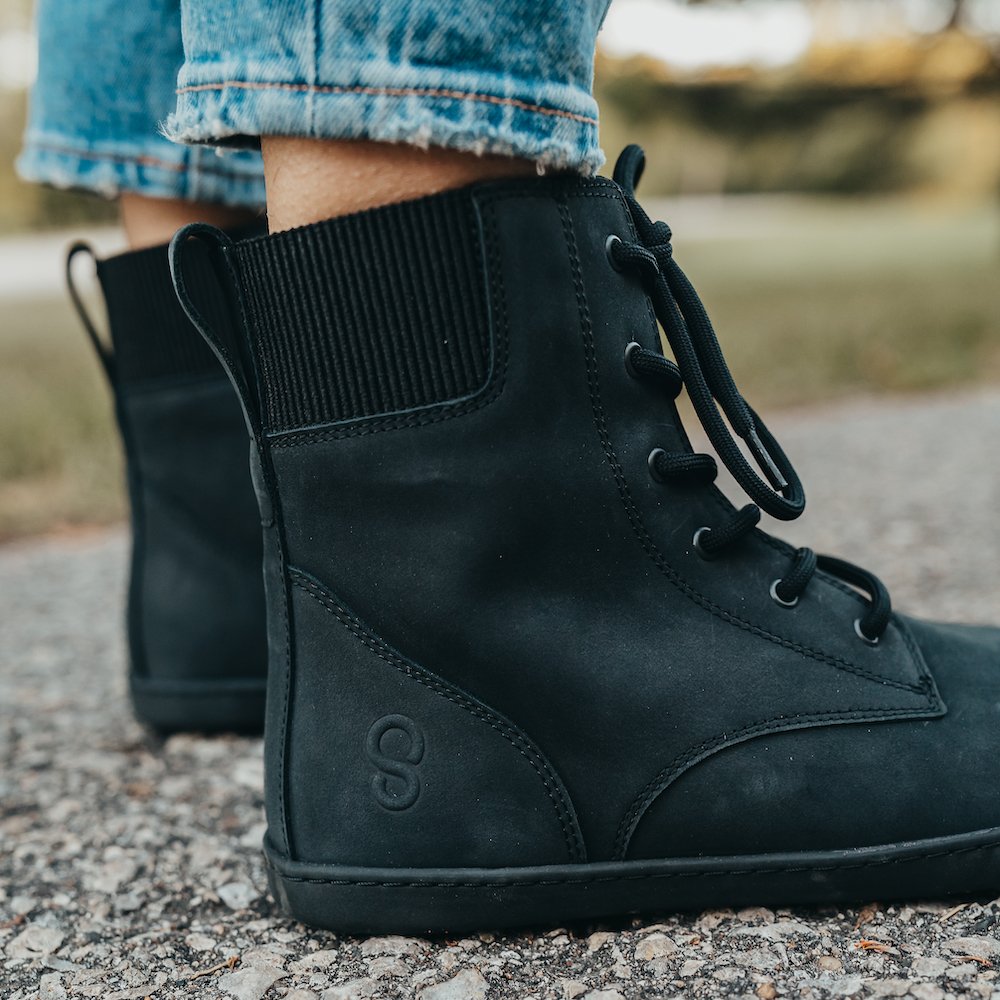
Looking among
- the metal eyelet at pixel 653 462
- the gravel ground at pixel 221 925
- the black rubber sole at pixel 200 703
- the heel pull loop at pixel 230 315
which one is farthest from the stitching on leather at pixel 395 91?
the black rubber sole at pixel 200 703

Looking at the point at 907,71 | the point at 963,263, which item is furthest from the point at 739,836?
the point at 907,71

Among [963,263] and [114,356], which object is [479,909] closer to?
[114,356]

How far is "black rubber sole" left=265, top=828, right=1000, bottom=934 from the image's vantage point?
0.88 m

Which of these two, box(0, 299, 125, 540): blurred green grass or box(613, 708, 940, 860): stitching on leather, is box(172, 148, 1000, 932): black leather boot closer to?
box(613, 708, 940, 860): stitching on leather

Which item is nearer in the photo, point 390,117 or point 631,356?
point 390,117

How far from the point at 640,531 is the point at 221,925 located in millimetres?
549

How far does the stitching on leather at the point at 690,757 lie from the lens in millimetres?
887

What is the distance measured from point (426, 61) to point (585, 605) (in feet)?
1.48

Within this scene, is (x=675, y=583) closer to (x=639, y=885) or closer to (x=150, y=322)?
(x=639, y=885)

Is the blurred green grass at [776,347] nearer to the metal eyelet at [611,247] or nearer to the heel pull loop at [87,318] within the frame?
the heel pull loop at [87,318]

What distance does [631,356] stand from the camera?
0.89 m

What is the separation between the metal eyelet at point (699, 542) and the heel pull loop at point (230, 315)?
394 millimetres

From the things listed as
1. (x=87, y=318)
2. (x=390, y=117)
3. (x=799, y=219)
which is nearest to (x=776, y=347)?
(x=87, y=318)

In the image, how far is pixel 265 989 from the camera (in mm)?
875
